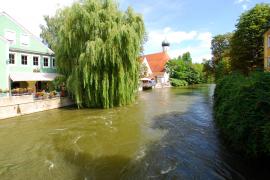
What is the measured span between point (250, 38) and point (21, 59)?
27.4 meters

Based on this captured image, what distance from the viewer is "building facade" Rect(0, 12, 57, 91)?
65.5 feet

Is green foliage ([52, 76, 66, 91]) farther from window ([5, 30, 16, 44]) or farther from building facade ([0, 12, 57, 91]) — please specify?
window ([5, 30, 16, 44])

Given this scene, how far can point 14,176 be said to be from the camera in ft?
24.4

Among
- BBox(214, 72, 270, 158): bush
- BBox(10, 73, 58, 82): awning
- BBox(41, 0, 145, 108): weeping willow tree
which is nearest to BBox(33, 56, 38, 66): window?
BBox(10, 73, 58, 82): awning

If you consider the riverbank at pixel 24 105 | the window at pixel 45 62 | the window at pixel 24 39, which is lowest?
the riverbank at pixel 24 105

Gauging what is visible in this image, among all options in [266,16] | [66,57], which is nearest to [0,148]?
[66,57]

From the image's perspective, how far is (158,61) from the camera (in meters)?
64.3

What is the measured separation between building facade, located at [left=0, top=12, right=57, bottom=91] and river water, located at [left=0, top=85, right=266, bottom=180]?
21.5 ft

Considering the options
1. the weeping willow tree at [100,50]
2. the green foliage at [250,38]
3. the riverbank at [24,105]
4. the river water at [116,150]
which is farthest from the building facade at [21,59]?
the green foliage at [250,38]

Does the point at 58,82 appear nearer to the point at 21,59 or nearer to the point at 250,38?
the point at 21,59

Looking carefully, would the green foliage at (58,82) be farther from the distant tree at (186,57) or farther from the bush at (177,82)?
the distant tree at (186,57)

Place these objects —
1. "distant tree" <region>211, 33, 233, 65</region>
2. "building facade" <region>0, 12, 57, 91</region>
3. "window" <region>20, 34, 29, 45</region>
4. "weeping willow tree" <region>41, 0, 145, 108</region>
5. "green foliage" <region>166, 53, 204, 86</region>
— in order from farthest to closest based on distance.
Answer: "green foliage" <region>166, 53, 204, 86</region> < "distant tree" <region>211, 33, 233, 65</region> < "window" <region>20, 34, 29, 45</region> < "building facade" <region>0, 12, 57, 91</region> < "weeping willow tree" <region>41, 0, 145, 108</region>

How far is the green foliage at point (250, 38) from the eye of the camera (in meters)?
27.6

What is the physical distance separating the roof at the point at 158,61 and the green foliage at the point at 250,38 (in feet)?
103
